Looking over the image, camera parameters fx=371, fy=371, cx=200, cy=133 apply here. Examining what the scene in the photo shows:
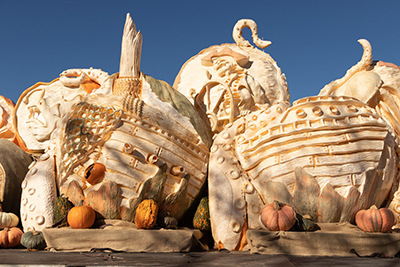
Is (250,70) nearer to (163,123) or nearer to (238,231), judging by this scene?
(163,123)

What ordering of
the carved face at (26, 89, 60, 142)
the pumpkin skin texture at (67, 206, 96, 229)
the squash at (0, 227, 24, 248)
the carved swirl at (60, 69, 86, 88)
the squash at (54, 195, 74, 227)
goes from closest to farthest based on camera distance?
the pumpkin skin texture at (67, 206, 96, 229)
the squash at (54, 195, 74, 227)
the squash at (0, 227, 24, 248)
the carved face at (26, 89, 60, 142)
the carved swirl at (60, 69, 86, 88)

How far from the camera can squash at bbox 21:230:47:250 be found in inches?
153

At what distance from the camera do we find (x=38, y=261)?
9.59ft

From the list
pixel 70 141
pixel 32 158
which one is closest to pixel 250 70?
pixel 70 141

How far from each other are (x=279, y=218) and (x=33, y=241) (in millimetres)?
2549

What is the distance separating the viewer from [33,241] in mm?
3887

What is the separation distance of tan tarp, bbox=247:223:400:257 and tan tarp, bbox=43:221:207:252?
2.88 feet

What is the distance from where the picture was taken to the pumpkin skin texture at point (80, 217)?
3.85 m

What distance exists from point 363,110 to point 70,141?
350 cm

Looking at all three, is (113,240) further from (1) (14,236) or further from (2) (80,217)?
(1) (14,236)

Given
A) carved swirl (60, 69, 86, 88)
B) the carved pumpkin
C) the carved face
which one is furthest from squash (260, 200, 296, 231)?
carved swirl (60, 69, 86, 88)

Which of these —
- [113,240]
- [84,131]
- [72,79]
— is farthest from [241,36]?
[113,240]

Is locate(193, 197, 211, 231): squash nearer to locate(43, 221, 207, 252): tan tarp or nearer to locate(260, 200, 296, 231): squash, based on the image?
locate(43, 221, 207, 252): tan tarp

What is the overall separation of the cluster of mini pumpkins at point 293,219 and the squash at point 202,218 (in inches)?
33.4
